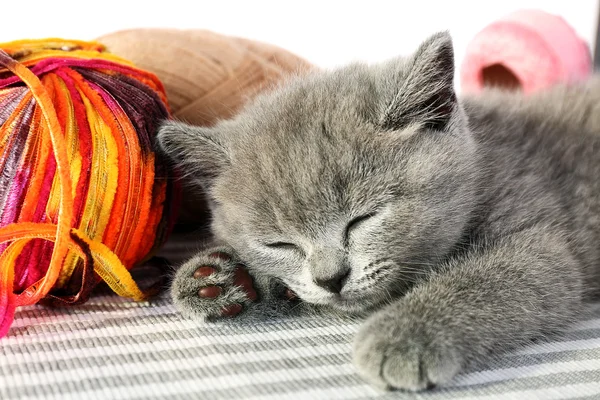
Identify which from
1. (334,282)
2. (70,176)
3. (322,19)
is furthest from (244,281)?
(322,19)

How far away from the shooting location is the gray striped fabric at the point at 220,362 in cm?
76

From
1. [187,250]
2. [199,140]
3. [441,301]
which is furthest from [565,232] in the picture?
[187,250]

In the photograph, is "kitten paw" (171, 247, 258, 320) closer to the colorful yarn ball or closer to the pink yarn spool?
the colorful yarn ball

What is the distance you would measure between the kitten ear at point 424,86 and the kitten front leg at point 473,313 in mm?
232

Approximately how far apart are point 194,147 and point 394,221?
0.37 m

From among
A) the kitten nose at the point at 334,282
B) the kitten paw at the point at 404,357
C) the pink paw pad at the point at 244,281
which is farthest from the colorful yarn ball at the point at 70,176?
the kitten paw at the point at 404,357

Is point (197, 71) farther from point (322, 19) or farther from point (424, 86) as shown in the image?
point (322, 19)

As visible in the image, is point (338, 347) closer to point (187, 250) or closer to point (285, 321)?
point (285, 321)

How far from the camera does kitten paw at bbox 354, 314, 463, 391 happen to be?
75 cm

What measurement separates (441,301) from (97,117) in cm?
61

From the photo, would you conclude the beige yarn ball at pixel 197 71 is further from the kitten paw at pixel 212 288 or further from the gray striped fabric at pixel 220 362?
the gray striped fabric at pixel 220 362

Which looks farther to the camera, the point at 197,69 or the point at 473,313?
the point at 197,69

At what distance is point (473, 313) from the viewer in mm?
850

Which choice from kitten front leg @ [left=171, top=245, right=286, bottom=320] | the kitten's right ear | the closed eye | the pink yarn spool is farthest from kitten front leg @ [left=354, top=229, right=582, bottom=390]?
the pink yarn spool
